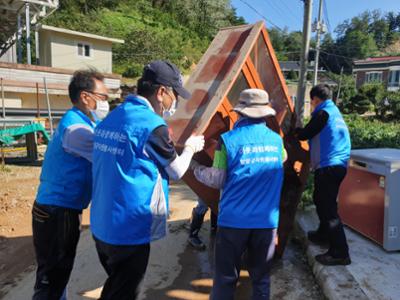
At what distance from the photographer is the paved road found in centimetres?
364

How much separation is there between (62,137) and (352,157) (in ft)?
11.1

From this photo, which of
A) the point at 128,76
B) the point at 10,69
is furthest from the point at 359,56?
the point at 10,69

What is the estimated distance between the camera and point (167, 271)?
13.6 ft

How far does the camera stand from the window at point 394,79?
172 ft

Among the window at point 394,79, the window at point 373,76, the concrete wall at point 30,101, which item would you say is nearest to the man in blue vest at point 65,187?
the concrete wall at point 30,101

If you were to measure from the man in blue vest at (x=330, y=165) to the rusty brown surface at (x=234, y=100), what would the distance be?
8.8 inches

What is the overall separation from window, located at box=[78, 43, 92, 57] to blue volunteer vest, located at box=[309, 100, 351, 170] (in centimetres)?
2146

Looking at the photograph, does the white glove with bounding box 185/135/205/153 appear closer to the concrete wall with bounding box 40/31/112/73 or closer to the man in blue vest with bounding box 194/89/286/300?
the man in blue vest with bounding box 194/89/286/300

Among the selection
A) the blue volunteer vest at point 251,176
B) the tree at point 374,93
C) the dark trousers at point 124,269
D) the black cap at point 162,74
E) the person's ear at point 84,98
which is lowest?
the dark trousers at point 124,269

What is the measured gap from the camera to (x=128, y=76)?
87.4 ft

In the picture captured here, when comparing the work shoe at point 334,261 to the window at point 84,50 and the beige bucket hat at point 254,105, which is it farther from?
the window at point 84,50

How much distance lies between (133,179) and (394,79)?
2338 inches

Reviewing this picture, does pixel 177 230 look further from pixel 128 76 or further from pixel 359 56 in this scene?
pixel 359 56

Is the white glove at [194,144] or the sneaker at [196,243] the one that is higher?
the white glove at [194,144]
